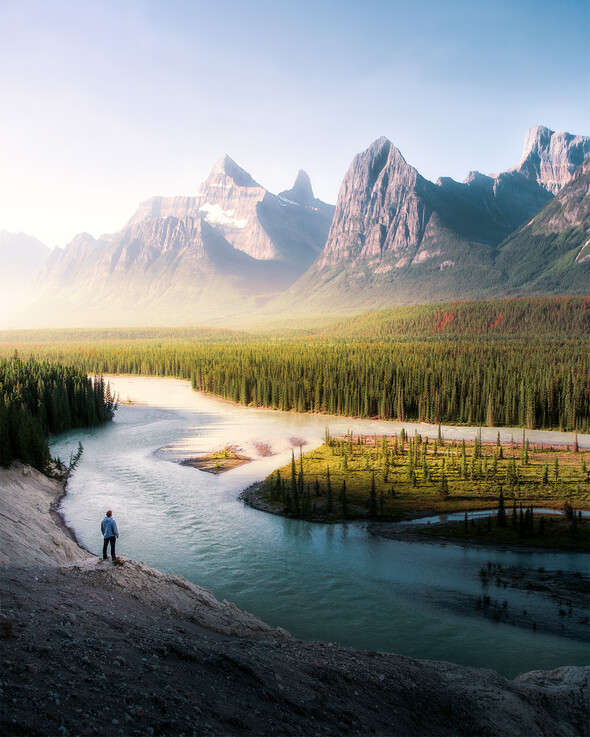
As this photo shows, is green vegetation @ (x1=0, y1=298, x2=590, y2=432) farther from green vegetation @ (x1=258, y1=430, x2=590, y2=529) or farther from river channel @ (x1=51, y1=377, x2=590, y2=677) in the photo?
river channel @ (x1=51, y1=377, x2=590, y2=677)

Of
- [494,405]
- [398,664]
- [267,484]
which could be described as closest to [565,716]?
[398,664]

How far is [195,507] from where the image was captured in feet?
135

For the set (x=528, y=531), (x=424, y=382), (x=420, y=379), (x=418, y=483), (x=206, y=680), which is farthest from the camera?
(x=420, y=379)

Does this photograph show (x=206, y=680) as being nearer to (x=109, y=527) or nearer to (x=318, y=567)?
(x=109, y=527)

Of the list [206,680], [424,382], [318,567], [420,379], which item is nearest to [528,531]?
[318,567]

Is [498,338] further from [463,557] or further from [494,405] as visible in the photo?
[463,557]

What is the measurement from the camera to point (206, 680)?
14.5 m

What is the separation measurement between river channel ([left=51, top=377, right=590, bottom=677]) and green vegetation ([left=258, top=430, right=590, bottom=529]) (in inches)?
120

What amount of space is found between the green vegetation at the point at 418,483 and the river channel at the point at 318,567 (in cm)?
304

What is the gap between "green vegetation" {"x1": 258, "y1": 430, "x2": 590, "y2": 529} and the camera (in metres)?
40.2

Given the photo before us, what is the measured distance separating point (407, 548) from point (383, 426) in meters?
47.6

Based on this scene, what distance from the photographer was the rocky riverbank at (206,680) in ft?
40.4

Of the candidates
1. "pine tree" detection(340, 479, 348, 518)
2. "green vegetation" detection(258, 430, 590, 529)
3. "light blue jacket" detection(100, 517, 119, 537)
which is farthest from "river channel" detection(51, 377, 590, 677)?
"light blue jacket" detection(100, 517, 119, 537)

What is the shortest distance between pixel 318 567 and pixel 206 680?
16590mm
